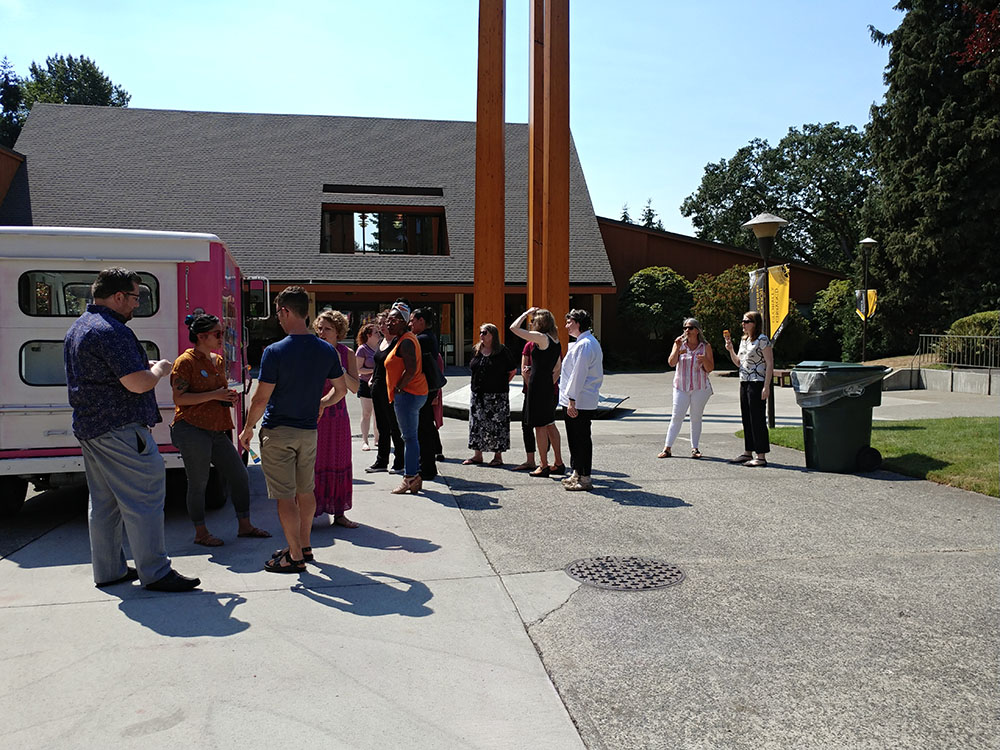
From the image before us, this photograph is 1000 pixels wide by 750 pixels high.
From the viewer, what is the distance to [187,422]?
605 cm

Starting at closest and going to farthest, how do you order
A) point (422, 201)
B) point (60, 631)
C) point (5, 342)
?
point (60, 631), point (5, 342), point (422, 201)

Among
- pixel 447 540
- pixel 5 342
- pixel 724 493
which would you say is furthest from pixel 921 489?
pixel 5 342

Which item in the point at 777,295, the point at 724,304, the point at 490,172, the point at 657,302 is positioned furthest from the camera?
the point at 657,302

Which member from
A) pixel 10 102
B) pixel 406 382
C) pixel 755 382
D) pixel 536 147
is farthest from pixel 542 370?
pixel 10 102

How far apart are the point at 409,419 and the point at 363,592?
2794mm

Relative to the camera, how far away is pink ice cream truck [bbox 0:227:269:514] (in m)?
6.39

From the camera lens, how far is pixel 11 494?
22.3 ft

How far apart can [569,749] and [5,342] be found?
214 inches

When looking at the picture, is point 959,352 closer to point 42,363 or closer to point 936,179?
point 936,179

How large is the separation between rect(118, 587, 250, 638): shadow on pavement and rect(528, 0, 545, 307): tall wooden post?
11.0 meters

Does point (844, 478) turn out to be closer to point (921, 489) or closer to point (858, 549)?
point (921, 489)

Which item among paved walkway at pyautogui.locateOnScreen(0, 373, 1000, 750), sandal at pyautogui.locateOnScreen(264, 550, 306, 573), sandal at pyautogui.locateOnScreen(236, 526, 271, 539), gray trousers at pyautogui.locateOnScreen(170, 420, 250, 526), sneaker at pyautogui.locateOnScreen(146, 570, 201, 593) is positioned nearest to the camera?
paved walkway at pyautogui.locateOnScreen(0, 373, 1000, 750)

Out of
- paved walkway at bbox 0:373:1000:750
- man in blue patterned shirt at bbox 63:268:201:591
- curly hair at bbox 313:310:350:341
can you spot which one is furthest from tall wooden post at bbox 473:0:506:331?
man in blue patterned shirt at bbox 63:268:201:591

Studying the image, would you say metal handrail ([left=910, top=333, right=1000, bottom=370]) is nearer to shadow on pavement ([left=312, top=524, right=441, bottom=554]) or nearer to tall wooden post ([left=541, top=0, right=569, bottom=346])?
tall wooden post ([left=541, top=0, right=569, bottom=346])
